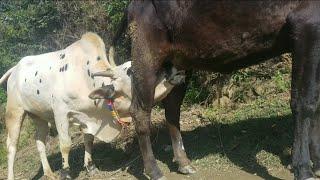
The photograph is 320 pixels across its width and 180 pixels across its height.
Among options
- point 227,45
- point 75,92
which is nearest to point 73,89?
point 75,92

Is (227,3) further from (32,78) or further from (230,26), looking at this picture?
(32,78)

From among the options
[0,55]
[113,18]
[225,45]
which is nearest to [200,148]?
[225,45]

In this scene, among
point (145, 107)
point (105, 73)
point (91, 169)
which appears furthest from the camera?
point (91, 169)

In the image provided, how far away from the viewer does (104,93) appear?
20.4 ft

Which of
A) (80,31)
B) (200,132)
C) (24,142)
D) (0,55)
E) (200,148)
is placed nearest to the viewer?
(200,148)

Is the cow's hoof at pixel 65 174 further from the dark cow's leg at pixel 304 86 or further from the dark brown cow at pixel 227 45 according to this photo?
the dark cow's leg at pixel 304 86

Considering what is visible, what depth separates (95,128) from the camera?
6.81 metres

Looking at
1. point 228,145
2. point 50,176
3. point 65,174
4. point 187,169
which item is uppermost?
point 228,145

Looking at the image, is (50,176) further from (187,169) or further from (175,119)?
(187,169)

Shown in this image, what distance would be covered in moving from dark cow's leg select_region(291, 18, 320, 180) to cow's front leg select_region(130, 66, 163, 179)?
5.18 ft

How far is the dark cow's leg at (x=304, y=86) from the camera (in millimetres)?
4538

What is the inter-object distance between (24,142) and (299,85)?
698 centimetres

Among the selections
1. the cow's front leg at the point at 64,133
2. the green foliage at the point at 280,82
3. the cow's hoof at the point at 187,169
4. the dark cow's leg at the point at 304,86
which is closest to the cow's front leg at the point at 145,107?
the cow's hoof at the point at 187,169

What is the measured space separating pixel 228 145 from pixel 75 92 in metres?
2.02
